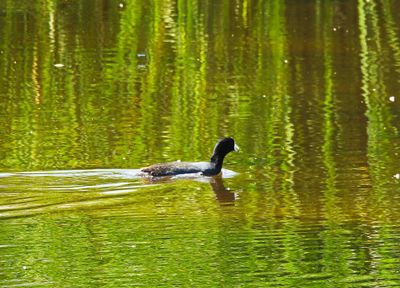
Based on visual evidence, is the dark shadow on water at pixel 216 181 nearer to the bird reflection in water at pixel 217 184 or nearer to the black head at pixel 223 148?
the bird reflection in water at pixel 217 184

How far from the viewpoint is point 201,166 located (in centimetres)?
1130

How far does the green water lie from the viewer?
7.96 meters

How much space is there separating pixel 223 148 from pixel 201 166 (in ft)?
1.04

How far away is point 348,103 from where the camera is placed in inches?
553

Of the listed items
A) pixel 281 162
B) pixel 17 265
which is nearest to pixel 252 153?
pixel 281 162

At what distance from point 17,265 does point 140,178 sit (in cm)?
300

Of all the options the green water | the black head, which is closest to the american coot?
the black head

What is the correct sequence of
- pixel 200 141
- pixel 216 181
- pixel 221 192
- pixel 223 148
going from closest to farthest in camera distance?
pixel 221 192 → pixel 216 181 → pixel 223 148 → pixel 200 141

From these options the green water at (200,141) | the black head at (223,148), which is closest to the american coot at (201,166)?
the black head at (223,148)

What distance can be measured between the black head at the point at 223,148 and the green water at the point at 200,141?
0.17m

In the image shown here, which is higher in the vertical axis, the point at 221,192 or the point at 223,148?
the point at 223,148

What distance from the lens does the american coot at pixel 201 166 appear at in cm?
1080

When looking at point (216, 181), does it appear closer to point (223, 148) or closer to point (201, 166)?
point (201, 166)

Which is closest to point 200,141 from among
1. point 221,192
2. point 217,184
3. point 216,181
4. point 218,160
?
point 218,160
